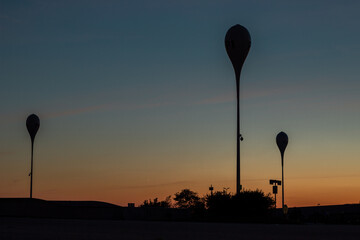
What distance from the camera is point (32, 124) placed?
109312mm

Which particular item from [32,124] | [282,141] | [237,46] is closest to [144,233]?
[237,46]

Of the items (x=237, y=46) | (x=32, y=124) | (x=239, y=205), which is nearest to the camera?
(x=239, y=205)

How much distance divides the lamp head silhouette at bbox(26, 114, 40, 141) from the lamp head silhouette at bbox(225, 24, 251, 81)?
4364 cm

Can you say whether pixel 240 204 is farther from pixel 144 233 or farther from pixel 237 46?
pixel 144 233

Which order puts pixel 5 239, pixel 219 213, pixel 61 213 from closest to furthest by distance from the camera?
pixel 5 239 < pixel 219 213 < pixel 61 213

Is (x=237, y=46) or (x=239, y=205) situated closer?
(x=239, y=205)

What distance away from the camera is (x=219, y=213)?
6494cm

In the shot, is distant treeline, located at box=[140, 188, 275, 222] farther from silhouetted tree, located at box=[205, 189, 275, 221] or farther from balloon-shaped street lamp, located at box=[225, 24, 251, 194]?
balloon-shaped street lamp, located at box=[225, 24, 251, 194]

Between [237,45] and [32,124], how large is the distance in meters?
45.4

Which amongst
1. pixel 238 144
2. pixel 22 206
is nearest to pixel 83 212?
pixel 22 206

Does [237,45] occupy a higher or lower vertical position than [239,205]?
higher

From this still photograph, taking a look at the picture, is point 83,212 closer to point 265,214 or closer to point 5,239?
point 265,214

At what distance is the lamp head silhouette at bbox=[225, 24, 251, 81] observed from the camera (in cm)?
7825

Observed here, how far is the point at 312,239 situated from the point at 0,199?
60.7 metres
